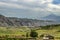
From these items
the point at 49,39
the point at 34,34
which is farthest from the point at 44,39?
the point at 34,34

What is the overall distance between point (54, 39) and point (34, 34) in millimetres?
12044

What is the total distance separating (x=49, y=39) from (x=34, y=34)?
35.7ft

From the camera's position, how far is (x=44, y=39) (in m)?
89.1

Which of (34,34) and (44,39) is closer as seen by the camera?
(44,39)

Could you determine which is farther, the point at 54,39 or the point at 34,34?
the point at 34,34

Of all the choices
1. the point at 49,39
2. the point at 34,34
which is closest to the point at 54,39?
the point at 49,39

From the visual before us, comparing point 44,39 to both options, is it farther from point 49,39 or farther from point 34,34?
point 34,34

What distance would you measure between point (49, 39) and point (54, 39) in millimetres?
2378

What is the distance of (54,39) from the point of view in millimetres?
91062

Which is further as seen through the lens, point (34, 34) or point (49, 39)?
point (34, 34)

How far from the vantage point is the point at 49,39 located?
9050 cm

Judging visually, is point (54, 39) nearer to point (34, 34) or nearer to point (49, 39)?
point (49, 39)
